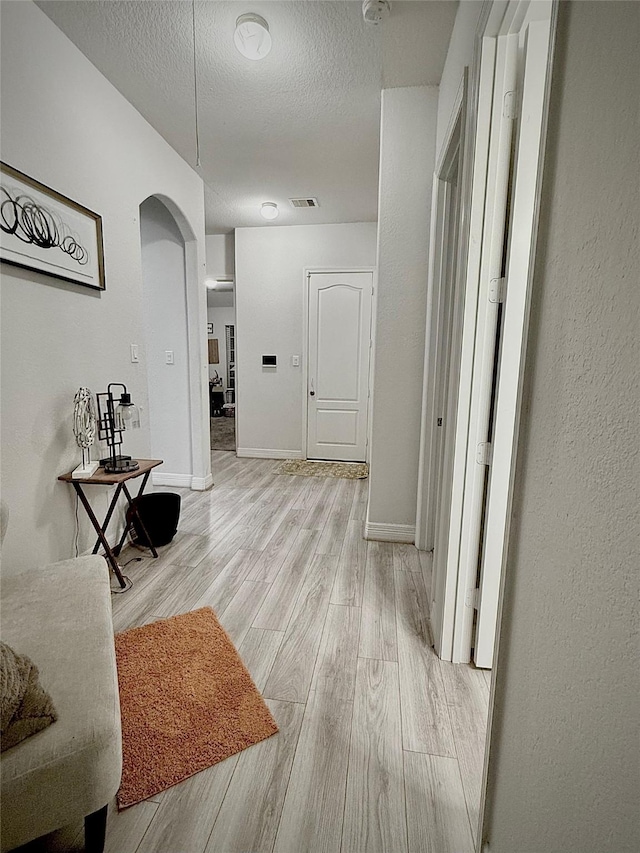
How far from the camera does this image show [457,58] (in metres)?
1.78

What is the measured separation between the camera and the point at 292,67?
7.33 feet

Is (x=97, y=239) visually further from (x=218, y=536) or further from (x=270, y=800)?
(x=270, y=800)

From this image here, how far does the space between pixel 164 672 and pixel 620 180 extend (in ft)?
6.26

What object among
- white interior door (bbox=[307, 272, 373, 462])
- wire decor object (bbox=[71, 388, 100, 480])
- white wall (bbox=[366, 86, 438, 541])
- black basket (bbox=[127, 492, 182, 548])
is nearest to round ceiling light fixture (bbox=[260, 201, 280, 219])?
white interior door (bbox=[307, 272, 373, 462])

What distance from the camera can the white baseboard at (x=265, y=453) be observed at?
5078 mm

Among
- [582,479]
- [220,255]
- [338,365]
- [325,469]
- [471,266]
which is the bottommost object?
[325,469]

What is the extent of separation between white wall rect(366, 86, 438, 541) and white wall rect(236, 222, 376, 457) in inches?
88.2

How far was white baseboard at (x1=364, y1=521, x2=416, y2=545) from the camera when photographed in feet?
8.99

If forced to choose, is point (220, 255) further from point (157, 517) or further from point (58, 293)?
point (157, 517)

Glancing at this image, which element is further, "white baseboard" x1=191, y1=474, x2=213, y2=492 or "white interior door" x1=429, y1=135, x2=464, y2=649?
"white baseboard" x1=191, y1=474, x2=213, y2=492

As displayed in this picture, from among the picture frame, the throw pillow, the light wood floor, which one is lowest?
the light wood floor

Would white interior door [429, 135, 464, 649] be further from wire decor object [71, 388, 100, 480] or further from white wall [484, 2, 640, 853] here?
wire decor object [71, 388, 100, 480]

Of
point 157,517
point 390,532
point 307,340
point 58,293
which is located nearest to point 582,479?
point 390,532

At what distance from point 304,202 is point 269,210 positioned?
373mm
